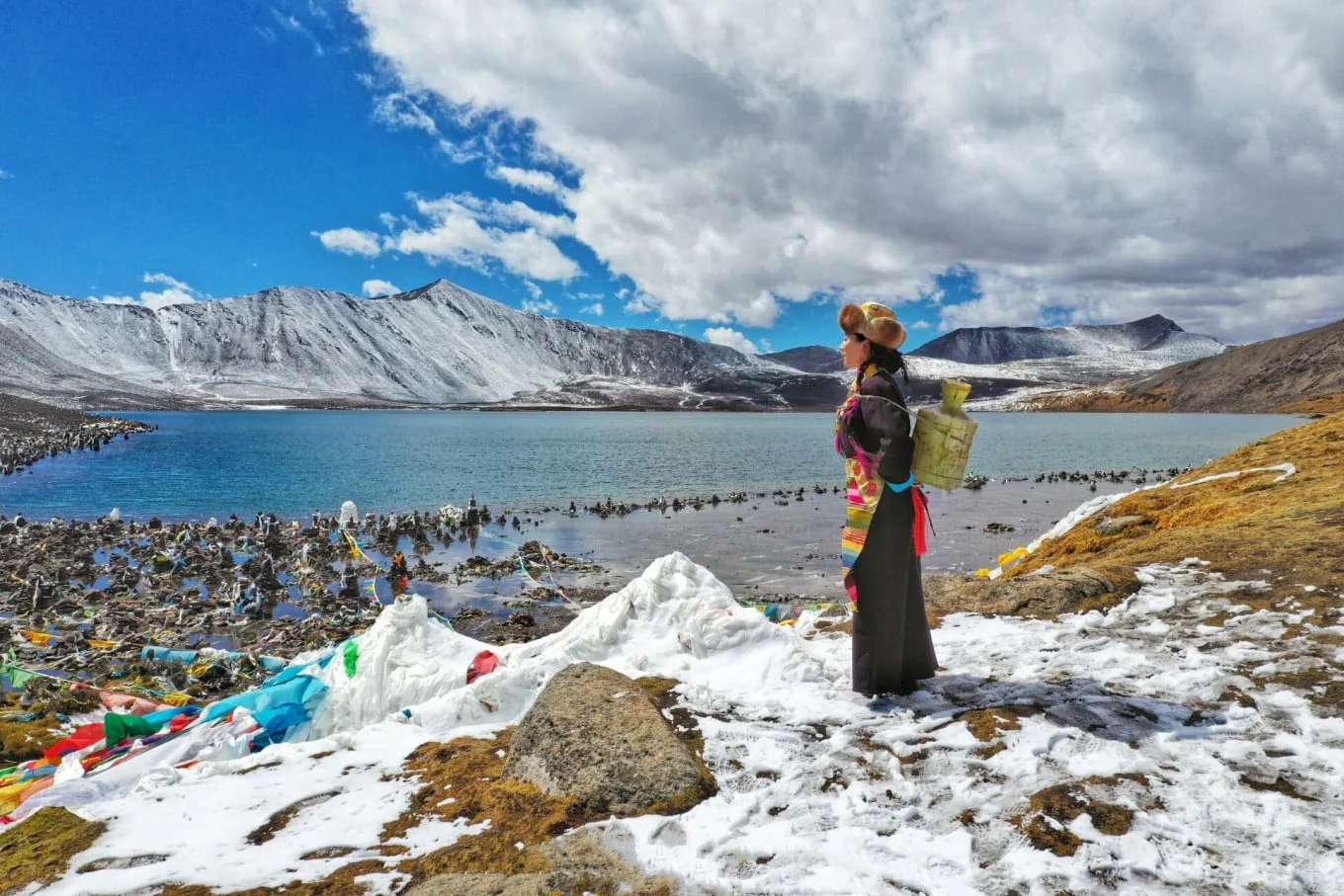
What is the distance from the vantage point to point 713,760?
179 inches

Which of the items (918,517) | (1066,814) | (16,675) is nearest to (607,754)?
(1066,814)

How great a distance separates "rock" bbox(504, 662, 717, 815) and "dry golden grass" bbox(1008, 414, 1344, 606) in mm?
6432

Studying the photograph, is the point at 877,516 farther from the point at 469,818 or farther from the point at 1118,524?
the point at 1118,524

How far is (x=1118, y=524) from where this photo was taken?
42.7 feet

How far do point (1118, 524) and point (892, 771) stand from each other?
11421 millimetres

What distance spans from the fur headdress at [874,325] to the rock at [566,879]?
4.29 m

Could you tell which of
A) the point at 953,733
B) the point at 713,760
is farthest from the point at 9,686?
the point at 953,733

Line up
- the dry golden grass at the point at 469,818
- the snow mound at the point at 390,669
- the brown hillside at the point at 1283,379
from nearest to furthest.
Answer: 1. the dry golden grass at the point at 469,818
2. the snow mound at the point at 390,669
3. the brown hillside at the point at 1283,379

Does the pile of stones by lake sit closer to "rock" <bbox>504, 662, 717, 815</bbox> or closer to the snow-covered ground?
the snow-covered ground

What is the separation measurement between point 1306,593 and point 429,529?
26.5m

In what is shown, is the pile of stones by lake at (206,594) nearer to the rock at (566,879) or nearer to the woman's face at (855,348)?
the rock at (566,879)

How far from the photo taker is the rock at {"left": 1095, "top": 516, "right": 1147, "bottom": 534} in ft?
42.2

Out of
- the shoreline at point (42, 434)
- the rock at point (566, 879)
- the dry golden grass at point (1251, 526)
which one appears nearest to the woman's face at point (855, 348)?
the rock at point (566, 879)

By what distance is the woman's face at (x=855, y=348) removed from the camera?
5.74 metres
